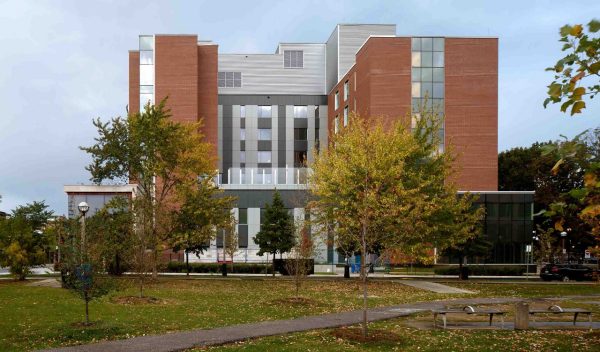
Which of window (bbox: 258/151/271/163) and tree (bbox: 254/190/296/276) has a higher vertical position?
window (bbox: 258/151/271/163)

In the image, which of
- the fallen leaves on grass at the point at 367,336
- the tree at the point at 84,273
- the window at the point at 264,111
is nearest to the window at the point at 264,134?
the window at the point at 264,111

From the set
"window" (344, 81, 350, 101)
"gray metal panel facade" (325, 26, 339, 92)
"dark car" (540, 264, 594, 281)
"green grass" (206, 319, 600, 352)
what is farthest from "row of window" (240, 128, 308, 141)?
"green grass" (206, 319, 600, 352)

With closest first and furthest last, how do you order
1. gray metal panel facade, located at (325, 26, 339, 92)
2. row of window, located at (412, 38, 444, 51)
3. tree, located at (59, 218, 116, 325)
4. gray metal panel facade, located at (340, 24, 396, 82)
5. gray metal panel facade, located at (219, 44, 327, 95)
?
tree, located at (59, 218, 116, 325) < row of window, located at (412, 38, 444, 51) < gray metal panel facade, located at (340, 24, 396, 82) < gray metal panel facade, located at (325, 26, 339, 92) < gray metal panel facade, located at (219, 44, 327, 95)

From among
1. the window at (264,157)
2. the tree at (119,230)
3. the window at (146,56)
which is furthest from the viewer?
the window at (264,157)

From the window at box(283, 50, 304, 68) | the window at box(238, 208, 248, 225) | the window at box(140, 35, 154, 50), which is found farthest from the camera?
the window at box(283, 50, 304, 68)

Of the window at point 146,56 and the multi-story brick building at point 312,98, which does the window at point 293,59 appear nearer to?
the multi-story brick building at point 312,98

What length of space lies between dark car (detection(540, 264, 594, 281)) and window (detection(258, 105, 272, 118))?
4691cm

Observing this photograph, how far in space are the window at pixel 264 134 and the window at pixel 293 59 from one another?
9453mm

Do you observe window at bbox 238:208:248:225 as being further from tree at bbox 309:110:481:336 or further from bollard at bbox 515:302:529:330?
bollard at bbox 515:302:529:330

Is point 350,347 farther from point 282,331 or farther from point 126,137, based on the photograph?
point 126,137

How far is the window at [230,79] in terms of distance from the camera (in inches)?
3324

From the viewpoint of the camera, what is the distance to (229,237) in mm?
54656

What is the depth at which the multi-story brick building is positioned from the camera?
208 ft

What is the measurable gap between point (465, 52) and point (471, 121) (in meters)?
7.36
